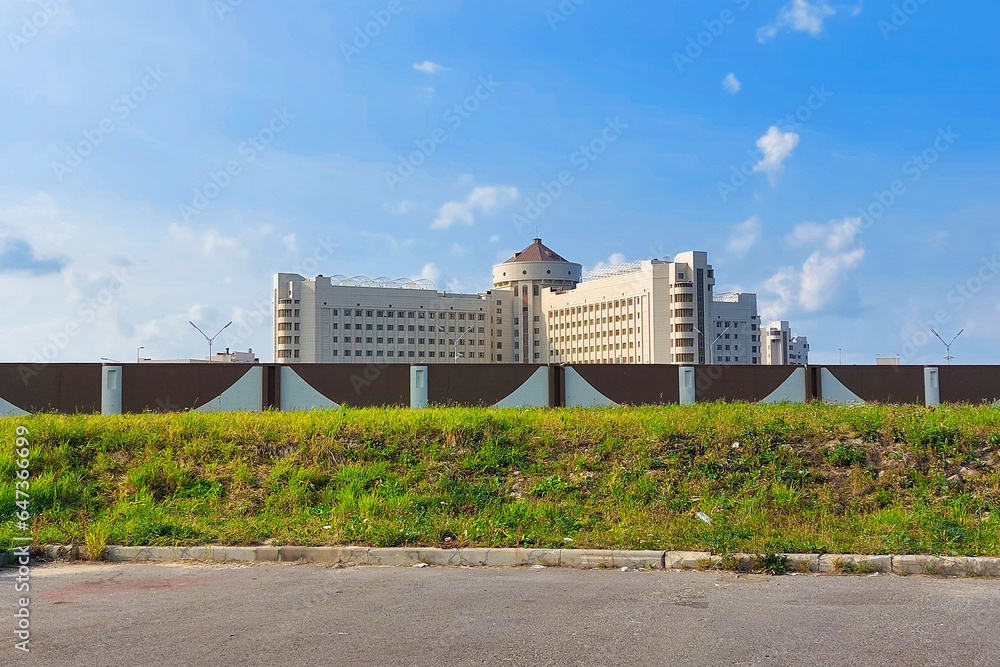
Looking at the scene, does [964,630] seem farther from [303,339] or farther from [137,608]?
[303,339]

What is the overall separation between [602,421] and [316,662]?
29.2ft

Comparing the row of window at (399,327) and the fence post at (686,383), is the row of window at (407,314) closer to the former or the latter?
the row of window at (399,327)

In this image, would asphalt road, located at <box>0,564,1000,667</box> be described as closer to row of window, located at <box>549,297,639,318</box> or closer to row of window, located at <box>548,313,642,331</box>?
row of window, located at <box>548,313,642,331</box>

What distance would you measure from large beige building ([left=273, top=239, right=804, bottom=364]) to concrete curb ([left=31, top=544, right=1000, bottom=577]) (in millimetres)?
155419

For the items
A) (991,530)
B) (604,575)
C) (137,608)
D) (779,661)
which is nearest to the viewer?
(779,661)

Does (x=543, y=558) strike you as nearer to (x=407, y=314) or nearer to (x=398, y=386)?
(x=398, y=386)

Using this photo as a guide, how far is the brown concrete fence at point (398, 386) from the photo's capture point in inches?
749

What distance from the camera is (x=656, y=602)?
7266 mm

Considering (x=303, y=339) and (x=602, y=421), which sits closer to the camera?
(x=602, y=421)

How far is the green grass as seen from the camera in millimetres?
9867

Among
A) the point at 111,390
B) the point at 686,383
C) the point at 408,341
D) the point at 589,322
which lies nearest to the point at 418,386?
the point at 686,383

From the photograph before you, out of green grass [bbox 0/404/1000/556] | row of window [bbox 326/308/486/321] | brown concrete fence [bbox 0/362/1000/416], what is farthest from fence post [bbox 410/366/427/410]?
row of window [bbox 326/308/486/321]

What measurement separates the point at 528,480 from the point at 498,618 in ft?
17.4

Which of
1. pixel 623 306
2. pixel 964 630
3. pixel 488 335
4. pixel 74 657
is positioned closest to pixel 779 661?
pixel 964 630
